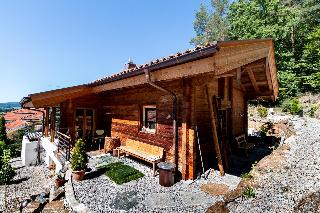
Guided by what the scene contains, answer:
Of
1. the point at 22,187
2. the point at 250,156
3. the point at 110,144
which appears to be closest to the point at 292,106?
the point at 250,156

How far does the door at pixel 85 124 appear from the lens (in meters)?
12.8

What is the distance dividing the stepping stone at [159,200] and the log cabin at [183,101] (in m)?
1.39

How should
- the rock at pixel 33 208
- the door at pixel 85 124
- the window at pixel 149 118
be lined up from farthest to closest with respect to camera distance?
the door at pixel 85 124 → the window at pixel 149 118 → the rock at pixel 33 208

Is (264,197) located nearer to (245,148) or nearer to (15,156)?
(245,148)

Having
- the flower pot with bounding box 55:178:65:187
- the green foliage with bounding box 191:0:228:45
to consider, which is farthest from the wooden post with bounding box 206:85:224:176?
the green foliage with bounding box 191:0:228:45

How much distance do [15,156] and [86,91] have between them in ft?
47.2

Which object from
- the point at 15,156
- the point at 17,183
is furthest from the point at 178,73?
the point at 15,156

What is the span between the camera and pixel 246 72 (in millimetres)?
10523

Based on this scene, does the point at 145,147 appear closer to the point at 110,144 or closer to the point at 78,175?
the point at 110,144

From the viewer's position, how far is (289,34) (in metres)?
25.9

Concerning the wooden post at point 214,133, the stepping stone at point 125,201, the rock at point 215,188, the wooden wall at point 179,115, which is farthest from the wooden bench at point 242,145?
the stepping stone at point 125,201

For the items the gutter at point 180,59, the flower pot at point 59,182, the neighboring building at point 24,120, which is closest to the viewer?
the gutter at point 180,59

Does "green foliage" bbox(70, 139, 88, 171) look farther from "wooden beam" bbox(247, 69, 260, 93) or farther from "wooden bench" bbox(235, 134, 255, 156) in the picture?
"wooden beam" bbox(247, 69, 260, 93)

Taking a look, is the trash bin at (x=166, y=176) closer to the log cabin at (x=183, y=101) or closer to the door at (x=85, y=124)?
the log cabin at (x=183, y=101)
